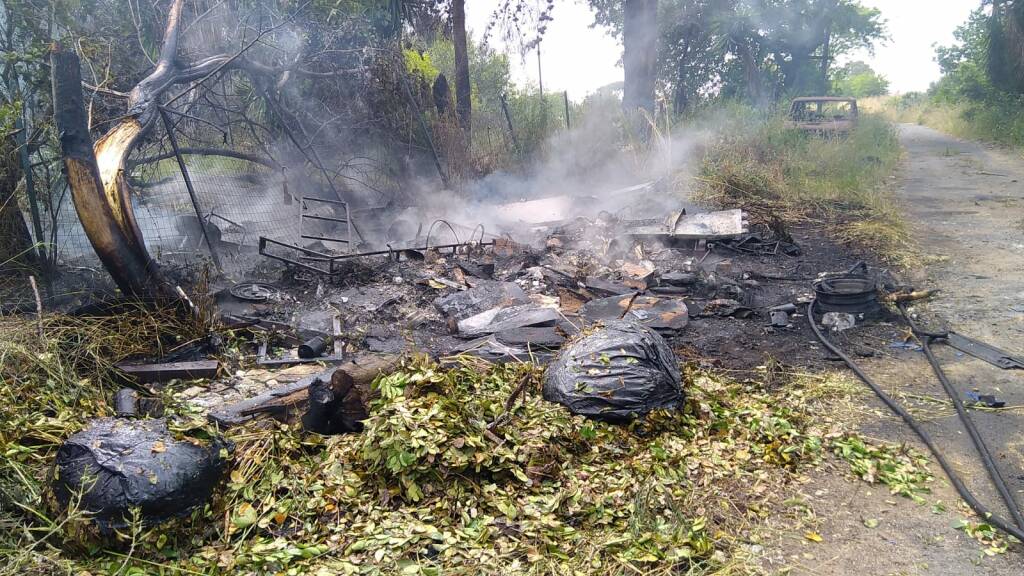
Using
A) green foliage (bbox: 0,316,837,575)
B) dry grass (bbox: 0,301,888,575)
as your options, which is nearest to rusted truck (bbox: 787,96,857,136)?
dry grass (bbox: 0,301,888,575)

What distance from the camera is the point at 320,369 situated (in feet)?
15.3

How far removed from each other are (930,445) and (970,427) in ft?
1.22

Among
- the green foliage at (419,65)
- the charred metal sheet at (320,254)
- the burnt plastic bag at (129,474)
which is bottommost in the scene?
the burnt plastic bag at (129,474)

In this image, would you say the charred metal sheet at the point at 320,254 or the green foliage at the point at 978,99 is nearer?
the charred metal sheet at the point at 320,254

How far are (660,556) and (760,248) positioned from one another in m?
6.10

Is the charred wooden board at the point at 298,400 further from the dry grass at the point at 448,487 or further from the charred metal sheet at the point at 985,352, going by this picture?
the charred metal sheet at the point at 985,352

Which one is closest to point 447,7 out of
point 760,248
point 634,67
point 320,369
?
point 634,67

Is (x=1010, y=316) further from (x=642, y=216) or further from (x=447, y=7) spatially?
(x=447, y=7)

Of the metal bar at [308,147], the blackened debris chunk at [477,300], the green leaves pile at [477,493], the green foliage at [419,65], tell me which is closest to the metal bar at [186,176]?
the metal bar at [308,147]

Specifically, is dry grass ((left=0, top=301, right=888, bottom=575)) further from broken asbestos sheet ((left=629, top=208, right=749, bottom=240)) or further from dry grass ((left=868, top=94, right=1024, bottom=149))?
dry grass ((left=868, top=94, right=1024, bottom=149))

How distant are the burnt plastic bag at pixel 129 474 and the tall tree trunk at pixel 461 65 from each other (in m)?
9.42

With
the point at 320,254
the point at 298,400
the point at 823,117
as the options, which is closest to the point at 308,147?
the point at 320,254

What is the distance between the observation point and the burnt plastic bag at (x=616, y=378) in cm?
341

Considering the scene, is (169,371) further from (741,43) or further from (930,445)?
(741,43)
